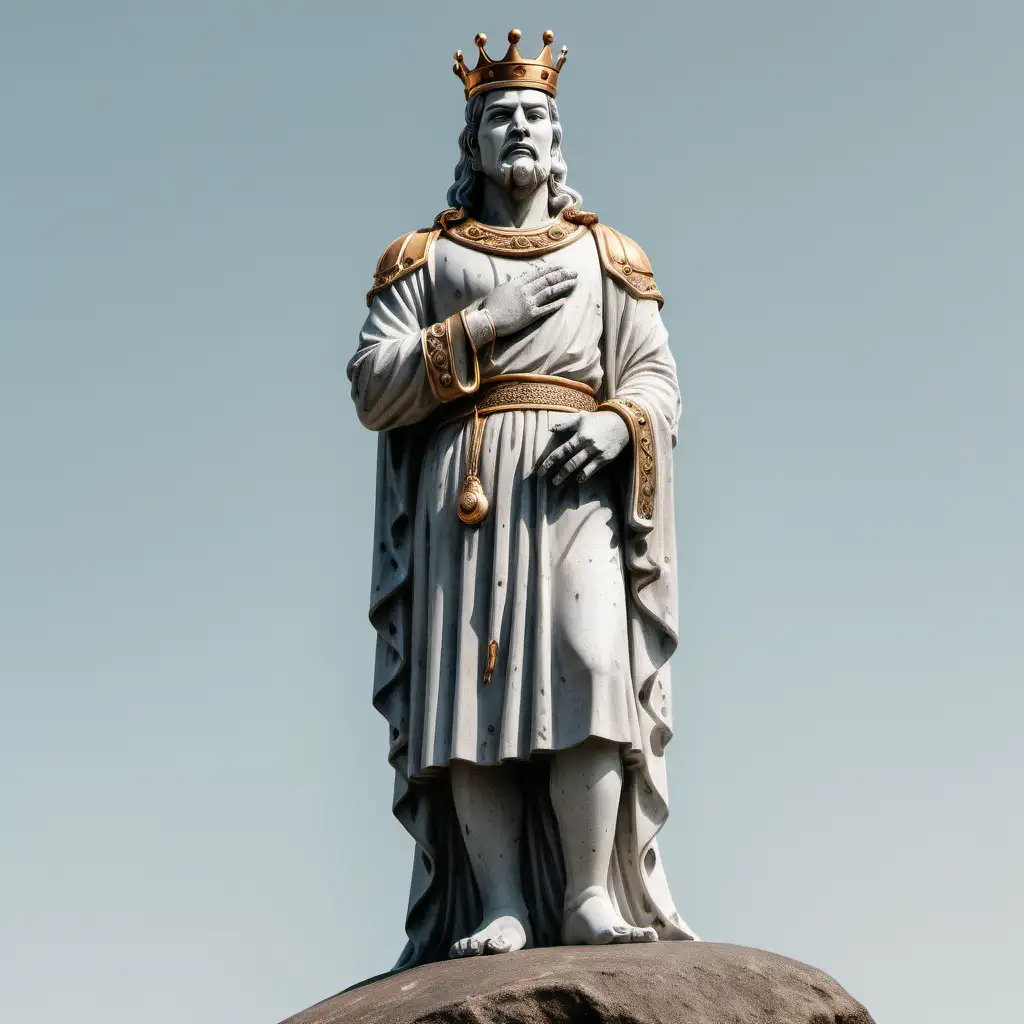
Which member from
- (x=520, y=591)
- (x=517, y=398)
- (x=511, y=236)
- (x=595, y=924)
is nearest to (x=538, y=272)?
(x=511, y=236)

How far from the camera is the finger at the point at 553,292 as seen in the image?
11.1 metres

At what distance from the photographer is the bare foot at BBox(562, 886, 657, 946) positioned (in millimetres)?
10125

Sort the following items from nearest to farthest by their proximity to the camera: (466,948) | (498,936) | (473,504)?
(466,948) < (498,936) < (473,504)

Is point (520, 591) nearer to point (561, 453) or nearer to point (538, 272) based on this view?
point (561, 453)

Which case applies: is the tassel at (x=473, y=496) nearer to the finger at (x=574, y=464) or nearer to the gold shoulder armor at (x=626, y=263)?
the finger at (x=574, y=464)

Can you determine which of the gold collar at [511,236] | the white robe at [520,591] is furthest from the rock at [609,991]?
the gold collar at [511,236]

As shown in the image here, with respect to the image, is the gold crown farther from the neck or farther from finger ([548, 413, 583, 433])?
finger ([548, 413, 583, 433])

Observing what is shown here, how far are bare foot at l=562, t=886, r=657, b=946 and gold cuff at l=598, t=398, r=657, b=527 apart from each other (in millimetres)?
2023

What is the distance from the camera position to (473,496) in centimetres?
1084

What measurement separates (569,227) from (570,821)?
11.2 feet

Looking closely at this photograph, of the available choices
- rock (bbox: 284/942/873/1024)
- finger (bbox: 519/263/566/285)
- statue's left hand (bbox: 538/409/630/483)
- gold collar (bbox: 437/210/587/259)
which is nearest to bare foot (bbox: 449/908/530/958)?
rock (bbox: 284/942/873/1024)

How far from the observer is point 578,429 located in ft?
35.4

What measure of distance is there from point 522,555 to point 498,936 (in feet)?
6.50

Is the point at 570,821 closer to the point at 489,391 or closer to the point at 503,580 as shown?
the point at 503,580
